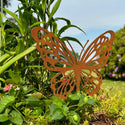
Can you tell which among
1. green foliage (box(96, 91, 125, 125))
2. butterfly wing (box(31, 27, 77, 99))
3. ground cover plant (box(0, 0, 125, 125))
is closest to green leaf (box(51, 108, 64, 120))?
ground cover plant (box(0, 0, 125, 125))

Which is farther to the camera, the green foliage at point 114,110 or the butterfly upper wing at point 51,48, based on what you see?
the green foliage at point 114,110

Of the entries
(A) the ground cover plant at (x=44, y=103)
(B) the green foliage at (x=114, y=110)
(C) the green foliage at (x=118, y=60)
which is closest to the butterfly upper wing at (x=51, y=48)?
(A) the ground cover plant at (x=44, y=103)

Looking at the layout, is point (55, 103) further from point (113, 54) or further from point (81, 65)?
point (113, 54)

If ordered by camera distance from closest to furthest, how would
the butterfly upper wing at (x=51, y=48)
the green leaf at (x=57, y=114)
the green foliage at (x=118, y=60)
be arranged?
the green leaf at (x=57, y=114), the butterfly upper wing at (x=51, y=48), the green foliage at (x=118, y=60)

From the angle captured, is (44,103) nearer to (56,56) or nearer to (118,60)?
(56,56)

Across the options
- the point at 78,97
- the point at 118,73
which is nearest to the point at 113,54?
the point at 118,73

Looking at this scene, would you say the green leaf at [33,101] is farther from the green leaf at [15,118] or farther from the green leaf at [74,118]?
the green leaf at [74,118]

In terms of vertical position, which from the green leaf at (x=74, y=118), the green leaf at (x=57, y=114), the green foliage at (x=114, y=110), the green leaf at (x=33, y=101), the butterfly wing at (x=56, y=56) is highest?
the butterfly wing at (x=56, y=56)
